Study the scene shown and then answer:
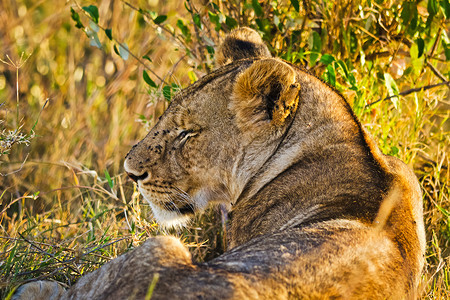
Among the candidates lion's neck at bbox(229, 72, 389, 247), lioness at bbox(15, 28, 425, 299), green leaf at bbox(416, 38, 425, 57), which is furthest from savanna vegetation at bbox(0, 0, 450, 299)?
lion's neck at bbox(229, 72, 389, 247)

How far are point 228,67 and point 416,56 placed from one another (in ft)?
4.48

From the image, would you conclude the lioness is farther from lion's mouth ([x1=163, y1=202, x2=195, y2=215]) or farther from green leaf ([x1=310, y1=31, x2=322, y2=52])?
green leaf ([x1=310, y1=31, x2=322, y2=52])

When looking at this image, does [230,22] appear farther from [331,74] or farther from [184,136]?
[184,136]

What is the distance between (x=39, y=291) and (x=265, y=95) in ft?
5.09

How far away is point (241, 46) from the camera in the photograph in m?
3.93

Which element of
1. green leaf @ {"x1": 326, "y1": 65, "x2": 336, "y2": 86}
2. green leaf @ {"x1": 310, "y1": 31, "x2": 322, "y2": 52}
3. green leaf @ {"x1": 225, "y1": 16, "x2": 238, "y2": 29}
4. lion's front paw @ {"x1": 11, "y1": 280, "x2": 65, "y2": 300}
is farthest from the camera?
green leaf @ {"x1": 225, "y1": 16, "x2": 238, "y2": 29}

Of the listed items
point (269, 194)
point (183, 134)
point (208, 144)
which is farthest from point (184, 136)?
point (269, 194)

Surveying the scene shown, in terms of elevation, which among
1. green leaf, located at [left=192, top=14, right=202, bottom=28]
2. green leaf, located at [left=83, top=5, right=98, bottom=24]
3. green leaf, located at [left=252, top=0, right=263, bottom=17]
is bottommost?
green leaf, located at [left=192, top=14, right=202, bottom=28]

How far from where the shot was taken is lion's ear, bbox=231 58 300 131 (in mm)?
3207

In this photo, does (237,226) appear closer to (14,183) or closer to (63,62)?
(14,183)

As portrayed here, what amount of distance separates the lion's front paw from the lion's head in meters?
0.79

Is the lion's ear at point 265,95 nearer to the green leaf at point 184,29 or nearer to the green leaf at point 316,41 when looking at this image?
the green leaf at point 316,41

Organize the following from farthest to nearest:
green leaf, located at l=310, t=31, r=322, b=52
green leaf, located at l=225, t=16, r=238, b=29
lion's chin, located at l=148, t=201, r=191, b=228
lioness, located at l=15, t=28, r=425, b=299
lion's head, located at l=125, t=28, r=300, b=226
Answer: green leaf, located at l=225, t=16, r=238, b=29 → green leaf, located at l=310, t=31, r=322, b=52 → lion's chin, located at l=148, t=201, r=191, b=228 → lion's head, located at l=125, t=28, r=300, b=226 → lioness, located at l=15, t=28, r=425, b=299

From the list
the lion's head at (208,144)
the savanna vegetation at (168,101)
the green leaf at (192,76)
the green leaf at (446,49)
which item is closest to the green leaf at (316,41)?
the savanna vegetation at (168,101)
